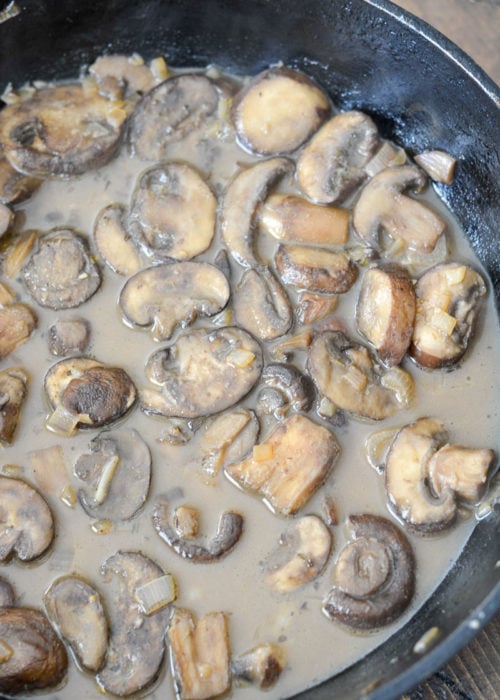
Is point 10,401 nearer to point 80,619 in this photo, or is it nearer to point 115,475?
point 115,475

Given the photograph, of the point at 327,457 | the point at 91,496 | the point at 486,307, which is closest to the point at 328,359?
the point at 327,457

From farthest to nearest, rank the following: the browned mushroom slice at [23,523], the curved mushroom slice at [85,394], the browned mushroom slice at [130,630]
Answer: the curved mushroom slice at [85,394], the browned mushroom slice at [23,523], the browned mushroom slice at [130,630]

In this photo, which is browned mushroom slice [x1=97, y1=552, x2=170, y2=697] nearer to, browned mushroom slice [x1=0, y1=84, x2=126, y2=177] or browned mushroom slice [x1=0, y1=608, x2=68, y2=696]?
browned mushroom slice [x1=0, y1=608, x2=68, y2=696]

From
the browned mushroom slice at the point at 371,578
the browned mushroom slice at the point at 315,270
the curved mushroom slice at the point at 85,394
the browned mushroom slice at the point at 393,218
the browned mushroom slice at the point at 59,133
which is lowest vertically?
the curved mushroom slice at the point at 85,394

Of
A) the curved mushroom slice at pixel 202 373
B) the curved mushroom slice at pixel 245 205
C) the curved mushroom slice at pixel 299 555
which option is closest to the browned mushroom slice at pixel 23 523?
the curved mushroom slice at pixel 202 373

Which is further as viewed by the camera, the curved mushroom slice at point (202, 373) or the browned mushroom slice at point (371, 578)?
the curved mushroom slice at point (202, 373)

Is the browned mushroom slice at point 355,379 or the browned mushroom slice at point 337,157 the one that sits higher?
the browned mushroom slice at point 337,157

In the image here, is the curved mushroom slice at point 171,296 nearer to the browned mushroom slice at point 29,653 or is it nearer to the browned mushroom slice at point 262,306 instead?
the browned mushroom slice at point 262,306
